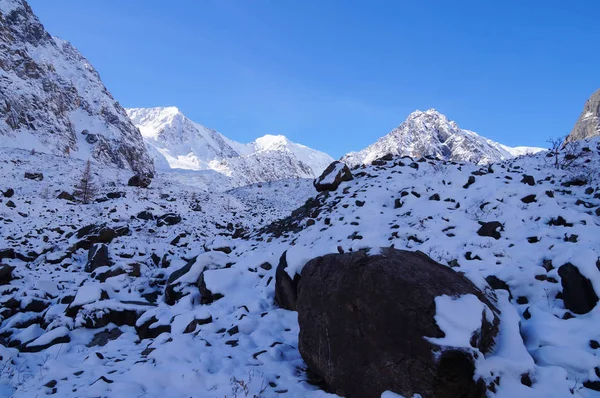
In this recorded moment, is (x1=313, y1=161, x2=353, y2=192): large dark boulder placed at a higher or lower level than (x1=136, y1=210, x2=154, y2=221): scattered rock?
higher

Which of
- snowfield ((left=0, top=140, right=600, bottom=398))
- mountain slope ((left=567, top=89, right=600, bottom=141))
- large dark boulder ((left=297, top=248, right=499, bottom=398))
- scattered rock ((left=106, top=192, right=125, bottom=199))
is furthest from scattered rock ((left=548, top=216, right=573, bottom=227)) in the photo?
mountain slope ((left=567, top=89, right=600, bottom=141))

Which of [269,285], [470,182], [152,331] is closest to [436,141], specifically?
[470,182]

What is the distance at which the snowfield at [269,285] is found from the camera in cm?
456

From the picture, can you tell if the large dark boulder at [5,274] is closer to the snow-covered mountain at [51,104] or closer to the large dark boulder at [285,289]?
the large dark boulder at [285,289]

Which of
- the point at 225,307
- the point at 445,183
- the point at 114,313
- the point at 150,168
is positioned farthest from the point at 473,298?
the point at 150,168

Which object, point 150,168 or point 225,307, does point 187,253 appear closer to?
point 225,307

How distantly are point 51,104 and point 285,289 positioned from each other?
109090mm

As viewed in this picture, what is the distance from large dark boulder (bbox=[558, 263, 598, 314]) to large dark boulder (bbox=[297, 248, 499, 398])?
4.54 feet

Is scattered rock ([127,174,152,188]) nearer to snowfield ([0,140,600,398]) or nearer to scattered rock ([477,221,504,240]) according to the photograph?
snowfield ([0,140,600,398])

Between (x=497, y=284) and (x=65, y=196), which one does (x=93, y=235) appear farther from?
(x=497, y=284)

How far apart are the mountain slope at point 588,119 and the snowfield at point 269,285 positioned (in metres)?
64.4

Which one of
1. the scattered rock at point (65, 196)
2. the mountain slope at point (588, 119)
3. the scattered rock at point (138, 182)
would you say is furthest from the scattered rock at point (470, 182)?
the mountain slope at point (588, 119)

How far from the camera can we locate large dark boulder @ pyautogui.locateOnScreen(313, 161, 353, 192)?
1821cm

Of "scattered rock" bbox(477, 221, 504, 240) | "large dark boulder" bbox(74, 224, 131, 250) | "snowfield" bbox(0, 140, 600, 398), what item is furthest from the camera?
"large dark boulder" bbox(74, 224, 131, 250)
